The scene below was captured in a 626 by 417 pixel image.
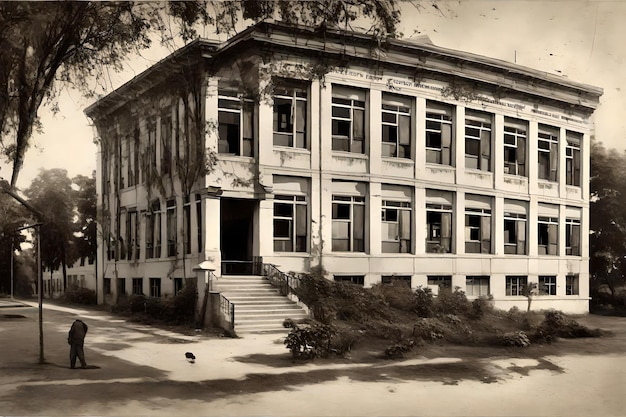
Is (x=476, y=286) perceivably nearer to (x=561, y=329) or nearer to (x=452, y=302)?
(x=452, y=302)

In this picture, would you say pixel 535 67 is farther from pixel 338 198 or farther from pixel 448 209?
pixel 338 198

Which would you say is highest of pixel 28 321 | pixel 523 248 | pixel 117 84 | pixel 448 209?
pixel 117 84

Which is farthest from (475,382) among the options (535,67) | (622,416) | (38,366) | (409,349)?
(38,366)

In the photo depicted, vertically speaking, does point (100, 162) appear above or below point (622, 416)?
above

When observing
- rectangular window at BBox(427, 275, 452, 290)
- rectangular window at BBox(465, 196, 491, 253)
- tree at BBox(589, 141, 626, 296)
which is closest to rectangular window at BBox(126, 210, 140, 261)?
rectangular window at BBox(427, 275, 452, 290)

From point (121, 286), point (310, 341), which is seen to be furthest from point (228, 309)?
point (121, 286)

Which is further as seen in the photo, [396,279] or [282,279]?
[396,279]
